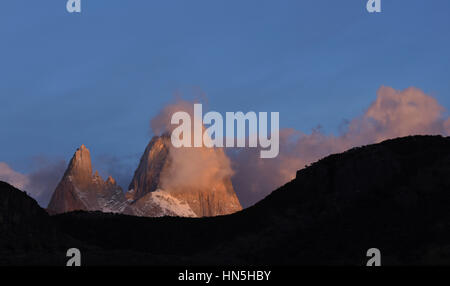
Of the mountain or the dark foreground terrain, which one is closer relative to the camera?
the dark foreground terrain

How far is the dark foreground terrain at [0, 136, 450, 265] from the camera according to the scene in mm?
133375

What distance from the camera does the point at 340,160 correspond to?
17088 cm

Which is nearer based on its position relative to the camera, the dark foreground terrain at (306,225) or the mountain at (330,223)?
the dark foreground terrain at (306,225)

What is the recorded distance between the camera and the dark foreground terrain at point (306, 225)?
13338 centimetres

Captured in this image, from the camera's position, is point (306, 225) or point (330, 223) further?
point (306, 225)

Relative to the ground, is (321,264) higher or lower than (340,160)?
lower

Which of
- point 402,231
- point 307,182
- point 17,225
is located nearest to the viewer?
point 402,231

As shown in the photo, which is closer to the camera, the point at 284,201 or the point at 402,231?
the point at 402,231

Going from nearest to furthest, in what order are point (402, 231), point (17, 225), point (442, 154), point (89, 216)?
point (402, 231)
point (17, 225)
point (442, 154)
point (89, 216)

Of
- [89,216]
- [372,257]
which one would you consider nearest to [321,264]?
[372,257]

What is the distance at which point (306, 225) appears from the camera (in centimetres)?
15425
